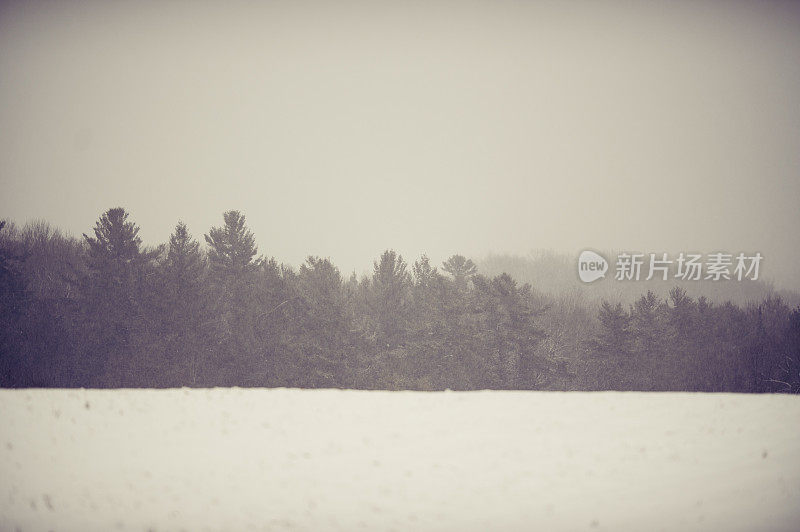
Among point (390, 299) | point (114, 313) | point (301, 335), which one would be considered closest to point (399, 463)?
point (301, 335)

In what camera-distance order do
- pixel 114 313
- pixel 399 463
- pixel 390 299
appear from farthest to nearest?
pixel 390 299
pixel 114 313
pixel 399 463

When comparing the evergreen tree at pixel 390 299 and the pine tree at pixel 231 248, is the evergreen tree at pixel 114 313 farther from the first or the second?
the evergreen tree at pixel 390 299

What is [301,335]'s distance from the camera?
162 ft

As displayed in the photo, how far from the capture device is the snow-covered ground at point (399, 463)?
21.6ft

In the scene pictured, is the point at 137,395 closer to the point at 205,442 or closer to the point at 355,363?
the point at 205,442

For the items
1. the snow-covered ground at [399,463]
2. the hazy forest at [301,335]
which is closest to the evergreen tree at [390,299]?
the hazy forest at [301,335]

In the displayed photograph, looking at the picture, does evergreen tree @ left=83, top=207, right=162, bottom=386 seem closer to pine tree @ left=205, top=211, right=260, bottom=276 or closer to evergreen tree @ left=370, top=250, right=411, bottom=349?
pine tree @ left=205, top=211, right=260, bottom=276

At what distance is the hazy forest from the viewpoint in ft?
156

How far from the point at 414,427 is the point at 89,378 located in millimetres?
46291

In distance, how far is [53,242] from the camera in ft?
213

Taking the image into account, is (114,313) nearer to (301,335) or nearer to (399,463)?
(301,335)

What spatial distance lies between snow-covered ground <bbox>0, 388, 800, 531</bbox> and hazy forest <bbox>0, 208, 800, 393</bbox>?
37605mm

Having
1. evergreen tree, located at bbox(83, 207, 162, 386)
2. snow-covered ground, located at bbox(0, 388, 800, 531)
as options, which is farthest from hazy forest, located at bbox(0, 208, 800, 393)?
snow-covered ground, located at bbox(0, 388, 800, 531)

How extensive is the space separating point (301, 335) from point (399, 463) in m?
42.4
